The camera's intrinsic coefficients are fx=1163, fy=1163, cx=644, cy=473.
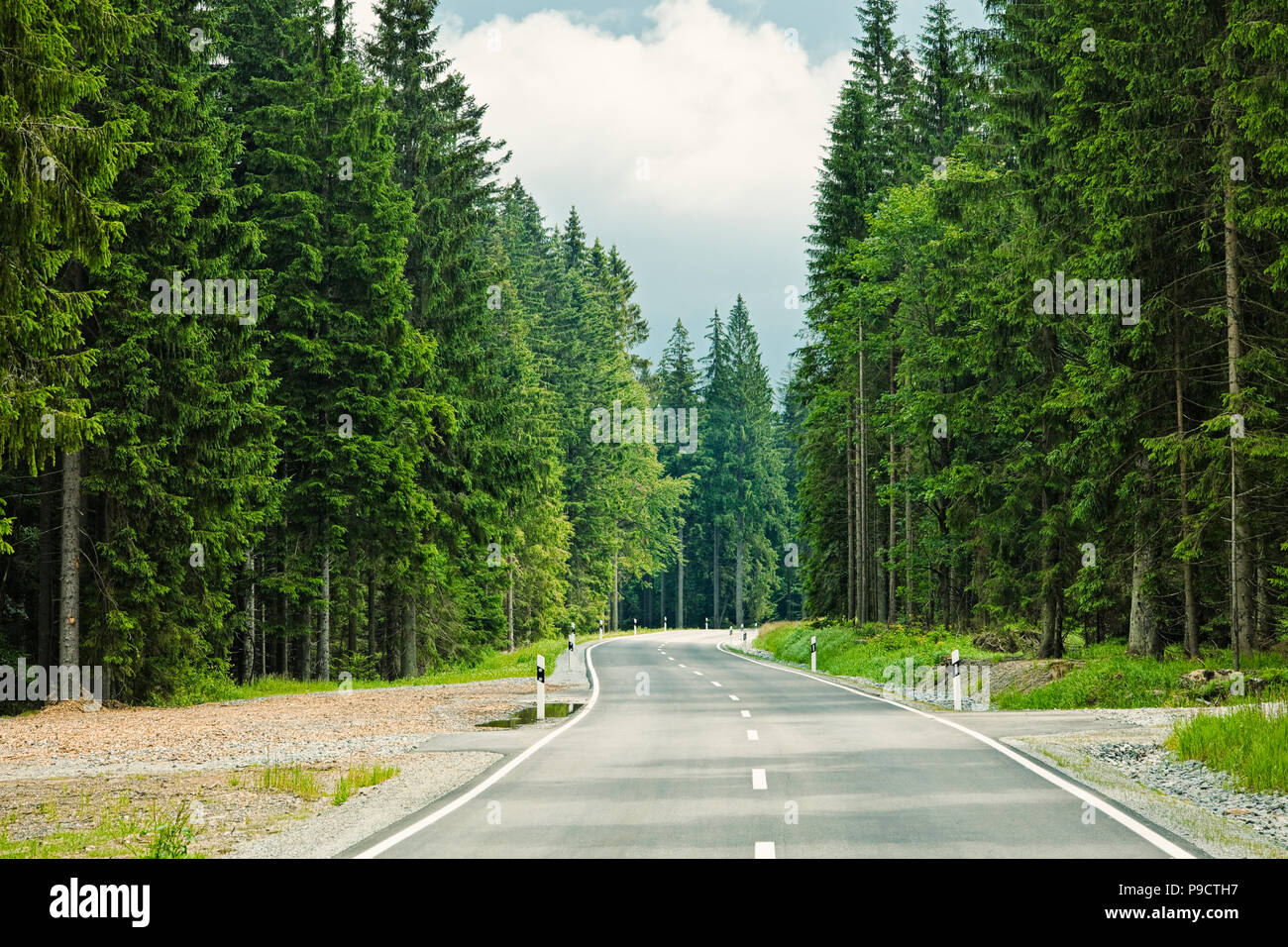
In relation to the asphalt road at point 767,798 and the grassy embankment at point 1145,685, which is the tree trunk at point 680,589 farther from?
the asphalt road at point 767,798

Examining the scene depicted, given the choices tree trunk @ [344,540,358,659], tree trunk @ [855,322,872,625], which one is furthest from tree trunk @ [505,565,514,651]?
tree trunk @ [855,322,872,625]

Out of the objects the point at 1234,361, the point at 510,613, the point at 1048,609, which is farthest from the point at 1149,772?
the point at 510,613

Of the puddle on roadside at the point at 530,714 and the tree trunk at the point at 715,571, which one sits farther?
the tree trunk at the point at 715,571

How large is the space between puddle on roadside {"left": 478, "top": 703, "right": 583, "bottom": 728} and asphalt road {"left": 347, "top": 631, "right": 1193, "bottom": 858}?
1.09 meters

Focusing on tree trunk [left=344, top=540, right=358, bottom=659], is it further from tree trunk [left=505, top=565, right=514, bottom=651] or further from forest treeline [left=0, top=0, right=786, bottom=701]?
tree trunk [left=505, top=565, right=514, bottom=651]

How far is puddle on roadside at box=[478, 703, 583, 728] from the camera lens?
2156 cm

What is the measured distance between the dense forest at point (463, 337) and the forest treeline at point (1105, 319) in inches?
4.2

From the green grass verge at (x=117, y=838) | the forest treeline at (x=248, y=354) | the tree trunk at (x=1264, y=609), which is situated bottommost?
the green grass verge at (x=117, y=838)

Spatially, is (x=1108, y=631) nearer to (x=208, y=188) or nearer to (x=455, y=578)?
(x=455, y=578)

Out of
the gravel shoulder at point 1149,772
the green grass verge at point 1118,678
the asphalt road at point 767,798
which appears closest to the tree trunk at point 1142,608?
the green grass verge at point 1118,678

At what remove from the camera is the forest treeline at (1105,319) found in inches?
851
